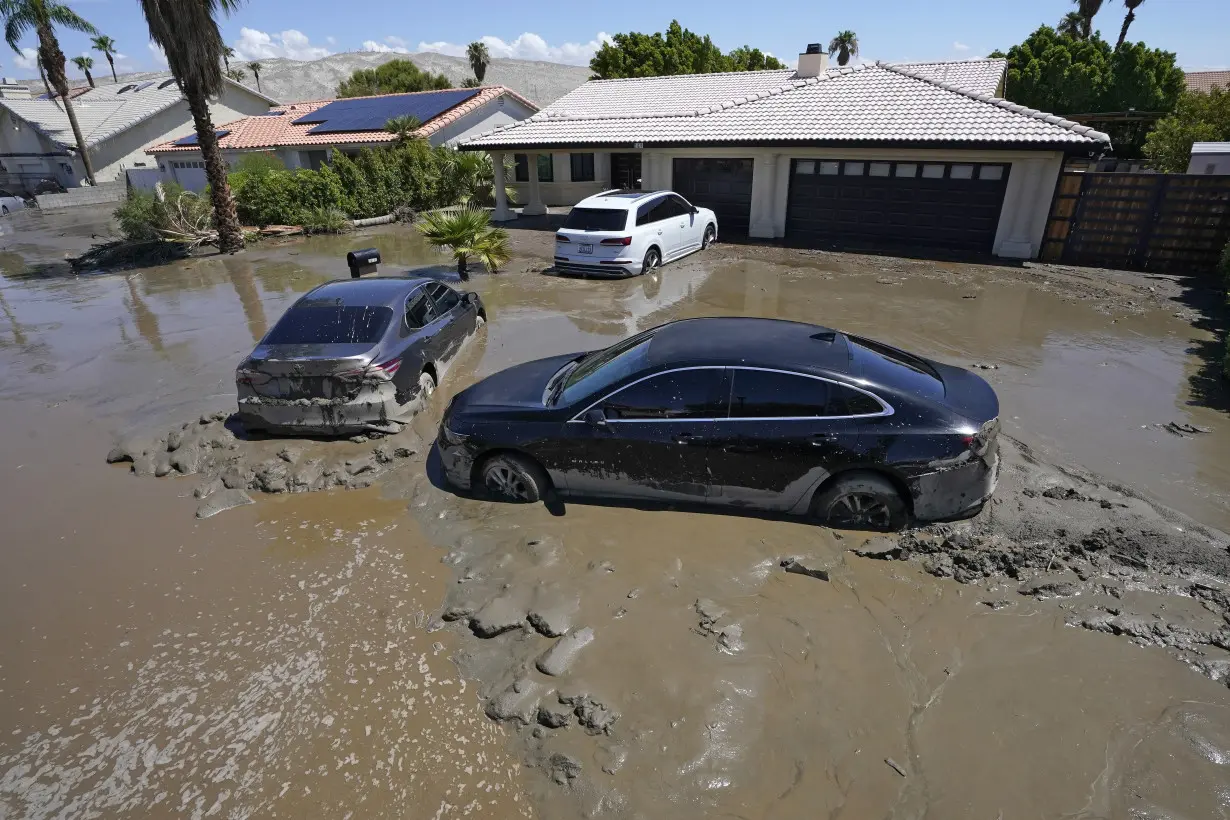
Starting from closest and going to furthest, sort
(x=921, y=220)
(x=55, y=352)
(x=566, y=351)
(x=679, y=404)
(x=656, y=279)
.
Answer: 1. (x=679, y=404)
2. (x=566, y=351)
3. (x=55, y=352)
4. (x=656, y=279)
5. (x=921, y=220)

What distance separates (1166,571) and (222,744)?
6.21 m

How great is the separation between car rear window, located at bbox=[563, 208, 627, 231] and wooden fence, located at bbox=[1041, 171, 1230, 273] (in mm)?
10133

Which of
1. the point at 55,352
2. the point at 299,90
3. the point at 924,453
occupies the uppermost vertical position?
the point at 299,90

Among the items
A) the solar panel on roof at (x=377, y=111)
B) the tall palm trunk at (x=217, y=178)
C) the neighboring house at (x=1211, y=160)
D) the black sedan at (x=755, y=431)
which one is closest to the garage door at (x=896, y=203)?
the neighboring house at (x=1211, y=160)

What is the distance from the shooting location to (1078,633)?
164 inches

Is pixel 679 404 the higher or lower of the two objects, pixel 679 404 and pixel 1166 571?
the higher

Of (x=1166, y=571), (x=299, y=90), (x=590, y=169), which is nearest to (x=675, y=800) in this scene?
(x=1166, y=571)

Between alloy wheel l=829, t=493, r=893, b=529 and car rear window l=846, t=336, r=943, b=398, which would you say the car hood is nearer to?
alloy wheel l=829, t=493, r=893, b=529

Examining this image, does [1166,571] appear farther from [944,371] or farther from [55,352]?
[55,352]

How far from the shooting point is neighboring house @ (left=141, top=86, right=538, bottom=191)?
29047 millimetres

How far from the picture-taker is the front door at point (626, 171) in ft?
84.1

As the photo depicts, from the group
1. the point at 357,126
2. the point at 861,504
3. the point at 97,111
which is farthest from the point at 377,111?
the point at 861,504

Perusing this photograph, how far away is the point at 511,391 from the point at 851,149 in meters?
14.7

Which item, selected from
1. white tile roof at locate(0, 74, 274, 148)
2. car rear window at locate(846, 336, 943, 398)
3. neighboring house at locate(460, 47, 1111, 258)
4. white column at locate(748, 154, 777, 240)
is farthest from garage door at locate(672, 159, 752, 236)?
white tile roof at locate(0, 74, 274, 148)
